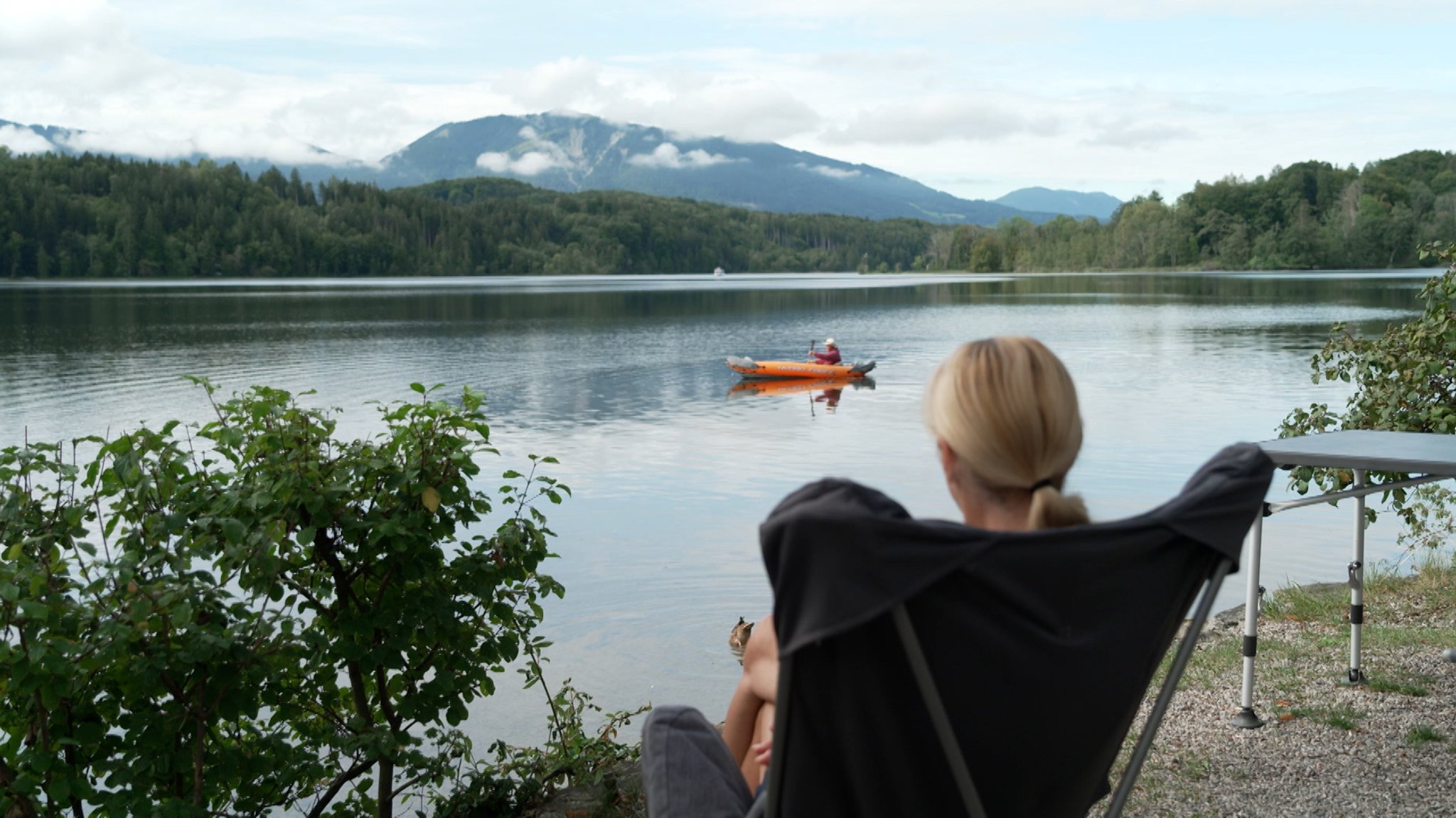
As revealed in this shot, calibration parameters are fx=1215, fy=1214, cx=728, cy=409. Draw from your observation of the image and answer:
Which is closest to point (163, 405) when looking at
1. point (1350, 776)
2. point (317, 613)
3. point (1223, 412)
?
point (1223, 412)

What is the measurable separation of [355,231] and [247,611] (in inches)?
5836

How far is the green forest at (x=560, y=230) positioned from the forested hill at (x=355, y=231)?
0.72 feet

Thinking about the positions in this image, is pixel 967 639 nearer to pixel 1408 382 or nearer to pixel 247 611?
pixel 247 611

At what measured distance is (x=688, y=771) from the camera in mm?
1937

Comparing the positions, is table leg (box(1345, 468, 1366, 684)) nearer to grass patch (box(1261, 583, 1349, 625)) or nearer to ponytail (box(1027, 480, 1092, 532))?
grass patch (box(1261, 583, 1349, 625))

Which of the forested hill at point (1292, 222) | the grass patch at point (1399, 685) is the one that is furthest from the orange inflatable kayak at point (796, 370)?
the forested hill at point (1292, 222)

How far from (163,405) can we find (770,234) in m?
165

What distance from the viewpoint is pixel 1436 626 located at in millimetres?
5777

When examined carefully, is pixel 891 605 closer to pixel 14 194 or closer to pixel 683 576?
pixel 683 576

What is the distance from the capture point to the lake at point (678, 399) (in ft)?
30.9

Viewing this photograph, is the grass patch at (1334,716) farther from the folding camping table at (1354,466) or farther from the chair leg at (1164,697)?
the chair leg at (1164,697)

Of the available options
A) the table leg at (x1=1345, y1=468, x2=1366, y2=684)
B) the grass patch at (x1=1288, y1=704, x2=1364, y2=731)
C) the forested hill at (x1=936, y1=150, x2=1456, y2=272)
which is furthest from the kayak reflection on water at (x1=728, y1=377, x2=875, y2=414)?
the forested hill at (x1=936, y1=150, x2=1456, y2=272)

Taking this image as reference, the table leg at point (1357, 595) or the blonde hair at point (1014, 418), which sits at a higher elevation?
the blonde hair at point (1014, 418)

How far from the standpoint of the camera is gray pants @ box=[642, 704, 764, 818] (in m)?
1.91
